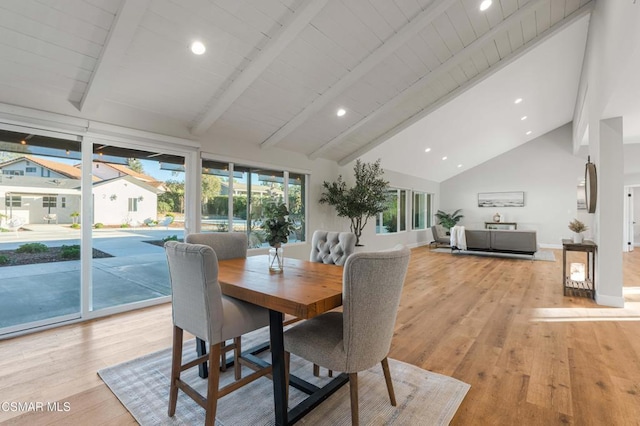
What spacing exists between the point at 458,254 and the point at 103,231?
7.99 m

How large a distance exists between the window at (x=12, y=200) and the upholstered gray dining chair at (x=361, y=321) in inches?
124

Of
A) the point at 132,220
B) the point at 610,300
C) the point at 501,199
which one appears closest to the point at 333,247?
the point at 132,220

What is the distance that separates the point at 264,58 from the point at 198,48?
0.63m

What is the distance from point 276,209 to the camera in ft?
7.24

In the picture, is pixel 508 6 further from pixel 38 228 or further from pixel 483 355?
pixel 38 228

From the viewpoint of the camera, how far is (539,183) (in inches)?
388

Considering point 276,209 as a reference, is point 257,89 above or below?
above

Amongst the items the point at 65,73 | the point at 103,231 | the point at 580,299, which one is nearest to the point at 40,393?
the point at 103,231

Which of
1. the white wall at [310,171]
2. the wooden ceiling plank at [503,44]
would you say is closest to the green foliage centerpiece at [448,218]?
the white wall at [310,171]

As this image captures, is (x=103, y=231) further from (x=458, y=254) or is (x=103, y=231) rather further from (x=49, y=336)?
(x=458, y=254)

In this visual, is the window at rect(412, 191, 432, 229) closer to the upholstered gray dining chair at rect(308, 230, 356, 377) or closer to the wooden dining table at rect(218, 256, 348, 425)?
the upholstered gray dining chair at rect(308, 230, 356, 377)

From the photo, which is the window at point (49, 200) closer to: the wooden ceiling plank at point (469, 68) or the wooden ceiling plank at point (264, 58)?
the wooden ceiling plank at point (264, 58)

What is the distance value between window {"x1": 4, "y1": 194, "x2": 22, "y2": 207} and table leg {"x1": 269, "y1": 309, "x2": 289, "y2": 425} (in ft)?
9.91

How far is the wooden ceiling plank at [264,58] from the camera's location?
2.79 m
